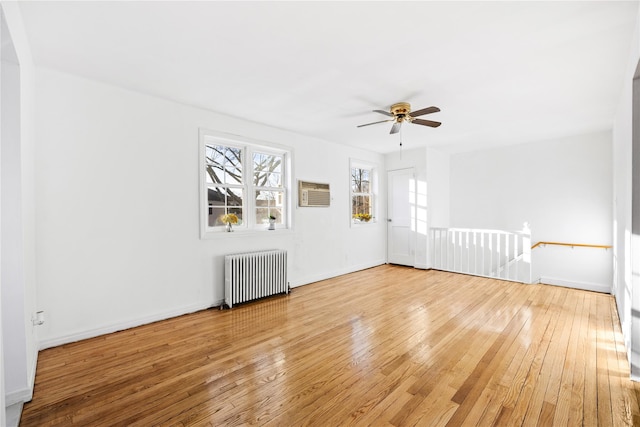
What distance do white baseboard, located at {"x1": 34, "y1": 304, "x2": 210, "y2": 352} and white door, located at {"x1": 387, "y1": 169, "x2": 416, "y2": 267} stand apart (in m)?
4.26

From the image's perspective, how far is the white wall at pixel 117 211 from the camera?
8.88 feet

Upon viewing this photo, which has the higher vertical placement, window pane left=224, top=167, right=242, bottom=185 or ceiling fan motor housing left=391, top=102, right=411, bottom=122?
ceiling fan motor housing left=391, top=102, right=411, bottom=122

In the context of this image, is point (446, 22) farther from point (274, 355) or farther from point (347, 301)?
point (347, 301)

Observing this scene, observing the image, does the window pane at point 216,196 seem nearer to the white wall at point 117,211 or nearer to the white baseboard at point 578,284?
the white wall at point 117,211

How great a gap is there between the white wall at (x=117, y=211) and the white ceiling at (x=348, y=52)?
270 millimetres

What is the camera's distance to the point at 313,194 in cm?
507

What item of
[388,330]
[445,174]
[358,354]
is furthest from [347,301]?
[445,174]

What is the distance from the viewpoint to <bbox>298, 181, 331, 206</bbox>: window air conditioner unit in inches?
193

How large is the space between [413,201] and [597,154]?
315 centimetres

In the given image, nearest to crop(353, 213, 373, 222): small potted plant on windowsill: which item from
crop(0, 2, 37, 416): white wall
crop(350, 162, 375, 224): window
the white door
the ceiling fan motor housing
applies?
crop(350, 162, 375, 224): window

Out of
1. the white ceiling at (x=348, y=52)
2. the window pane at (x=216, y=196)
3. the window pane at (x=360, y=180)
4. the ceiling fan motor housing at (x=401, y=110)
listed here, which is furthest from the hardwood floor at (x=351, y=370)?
the window pane at (x=360, y=180)

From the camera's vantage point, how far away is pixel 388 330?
3029mm

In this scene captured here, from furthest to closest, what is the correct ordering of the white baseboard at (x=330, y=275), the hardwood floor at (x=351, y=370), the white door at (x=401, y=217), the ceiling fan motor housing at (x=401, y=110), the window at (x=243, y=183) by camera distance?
1. the white door at (x=401, y=217)
2. the white baseboard at (x=330, y=275)
3. the window at (x=243, y=183)
4. the ceiling fan motor housing at (x=401, y=110)
5. the hardwood floor at (x=351, y=370)

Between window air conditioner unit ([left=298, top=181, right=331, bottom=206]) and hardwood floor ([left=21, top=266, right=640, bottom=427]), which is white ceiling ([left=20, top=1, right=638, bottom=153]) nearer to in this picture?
window air conditioner unit ([left=298, top=181, right=331, bottom=206])
